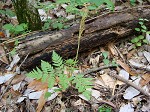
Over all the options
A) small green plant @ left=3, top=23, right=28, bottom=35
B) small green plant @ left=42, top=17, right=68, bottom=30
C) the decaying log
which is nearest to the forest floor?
the decaying log

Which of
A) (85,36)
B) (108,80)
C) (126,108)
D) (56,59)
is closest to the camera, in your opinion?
(56,59)

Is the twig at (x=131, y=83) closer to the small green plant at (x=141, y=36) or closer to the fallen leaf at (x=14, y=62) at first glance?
the small green plant at (x=141, y=36)

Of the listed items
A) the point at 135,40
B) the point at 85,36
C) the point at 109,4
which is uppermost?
the point at 109,4

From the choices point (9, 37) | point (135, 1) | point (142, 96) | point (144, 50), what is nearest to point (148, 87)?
point (142, 96)

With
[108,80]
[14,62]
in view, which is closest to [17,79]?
[14,62]

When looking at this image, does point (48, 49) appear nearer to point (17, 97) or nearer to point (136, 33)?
point (17, 97)

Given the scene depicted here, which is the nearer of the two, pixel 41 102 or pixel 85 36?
pixel 41 102

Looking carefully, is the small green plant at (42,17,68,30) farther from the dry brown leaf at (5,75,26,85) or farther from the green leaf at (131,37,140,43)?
the green leaf at (131,37,140,43)

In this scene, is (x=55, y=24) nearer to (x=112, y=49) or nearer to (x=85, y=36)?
(x=85, y=36)

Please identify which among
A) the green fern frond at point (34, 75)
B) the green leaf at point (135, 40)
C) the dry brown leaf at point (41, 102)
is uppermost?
the green fern frond at point (34, 75)

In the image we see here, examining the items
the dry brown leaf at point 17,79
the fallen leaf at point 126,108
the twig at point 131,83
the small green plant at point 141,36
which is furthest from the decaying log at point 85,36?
the fallen leaf at point 126,108
